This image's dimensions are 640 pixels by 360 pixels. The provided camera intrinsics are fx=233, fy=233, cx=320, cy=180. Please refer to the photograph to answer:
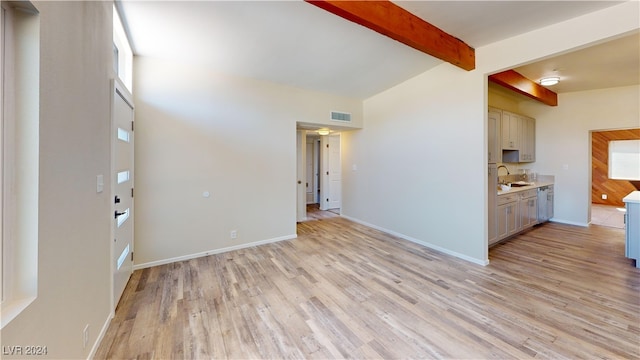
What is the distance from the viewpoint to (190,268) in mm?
3111

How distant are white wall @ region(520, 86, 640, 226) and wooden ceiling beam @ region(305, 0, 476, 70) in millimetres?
4028

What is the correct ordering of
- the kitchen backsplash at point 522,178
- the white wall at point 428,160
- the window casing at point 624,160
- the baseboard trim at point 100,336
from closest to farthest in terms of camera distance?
the baseboard trim at point 100,336, the white wall at point 428,160, the kitchen backsplash at point 522,178, the window casing at point 624,160

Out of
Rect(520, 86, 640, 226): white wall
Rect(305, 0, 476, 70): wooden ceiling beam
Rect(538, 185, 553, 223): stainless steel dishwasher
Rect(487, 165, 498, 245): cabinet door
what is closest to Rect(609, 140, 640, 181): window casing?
Rect(520, 86, 640, 226): white wall

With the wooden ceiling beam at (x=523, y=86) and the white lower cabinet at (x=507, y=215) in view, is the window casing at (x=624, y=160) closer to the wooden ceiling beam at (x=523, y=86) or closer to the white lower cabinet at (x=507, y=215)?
the wooden ceiling beam at (x=523, y=86)

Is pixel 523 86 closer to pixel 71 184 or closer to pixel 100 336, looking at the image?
pixel 71 184

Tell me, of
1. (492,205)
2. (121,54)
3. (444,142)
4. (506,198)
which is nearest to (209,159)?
(121,54)

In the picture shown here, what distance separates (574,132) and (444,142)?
389 centimetres

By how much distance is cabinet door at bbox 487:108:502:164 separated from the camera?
388 centimetres

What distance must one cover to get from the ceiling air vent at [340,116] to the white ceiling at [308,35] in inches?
35.4

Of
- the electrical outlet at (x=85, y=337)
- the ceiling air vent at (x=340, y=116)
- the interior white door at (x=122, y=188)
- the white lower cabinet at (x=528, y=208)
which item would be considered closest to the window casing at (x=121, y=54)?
the interior white door at (x=122, y=188)

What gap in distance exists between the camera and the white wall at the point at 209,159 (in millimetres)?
3162

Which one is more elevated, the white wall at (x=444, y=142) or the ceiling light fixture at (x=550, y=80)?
the ceiling light fixture at (x=550, y=80)

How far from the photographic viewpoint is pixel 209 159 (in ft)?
11.7

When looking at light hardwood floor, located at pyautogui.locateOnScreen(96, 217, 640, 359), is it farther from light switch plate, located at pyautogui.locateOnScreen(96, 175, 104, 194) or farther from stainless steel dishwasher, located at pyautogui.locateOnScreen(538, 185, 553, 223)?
stainless steel dishwasher, located at pyautogui.locateOnScreen(538, 185, 553, 223)
